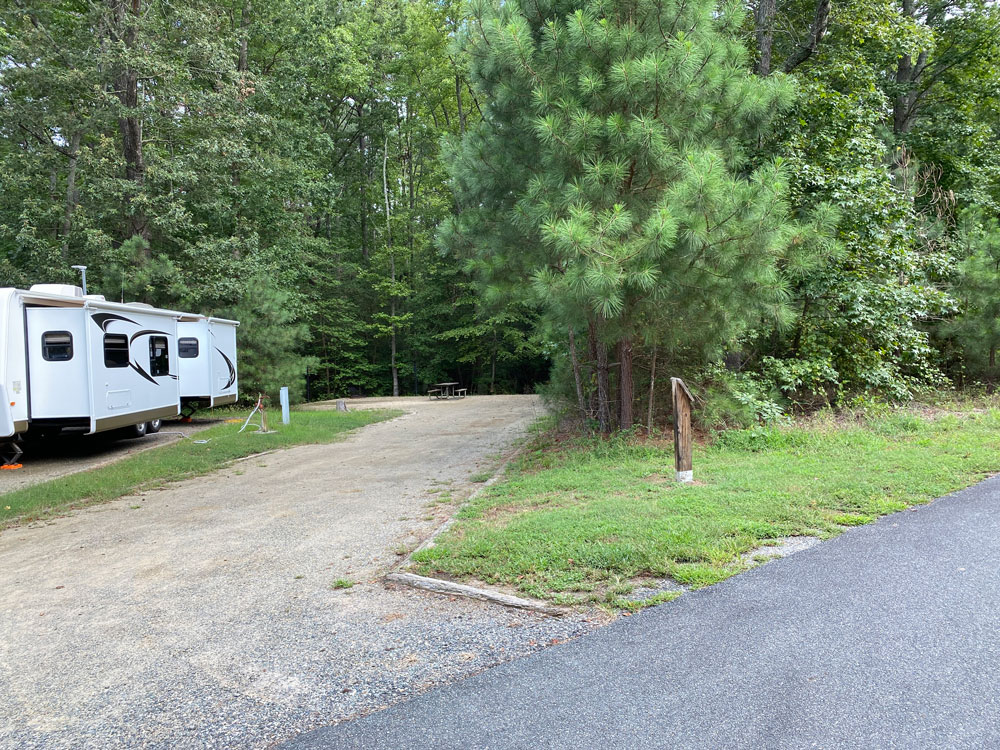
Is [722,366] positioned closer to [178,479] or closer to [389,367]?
[178,479]

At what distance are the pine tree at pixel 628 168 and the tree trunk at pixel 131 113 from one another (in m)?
11.5

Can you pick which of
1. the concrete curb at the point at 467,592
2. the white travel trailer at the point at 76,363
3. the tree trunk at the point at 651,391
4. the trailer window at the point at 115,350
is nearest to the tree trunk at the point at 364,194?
the white travel trailer at the point at 76,363

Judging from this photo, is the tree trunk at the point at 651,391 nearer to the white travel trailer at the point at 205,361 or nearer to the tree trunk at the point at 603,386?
the tree trunk at the point at 603,386

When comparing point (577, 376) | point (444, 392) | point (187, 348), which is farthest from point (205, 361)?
point (444, 392)

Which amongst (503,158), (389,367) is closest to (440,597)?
(503,158)

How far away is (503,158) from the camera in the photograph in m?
8.29

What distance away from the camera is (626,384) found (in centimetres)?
869

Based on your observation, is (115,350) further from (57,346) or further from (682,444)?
(682,444)

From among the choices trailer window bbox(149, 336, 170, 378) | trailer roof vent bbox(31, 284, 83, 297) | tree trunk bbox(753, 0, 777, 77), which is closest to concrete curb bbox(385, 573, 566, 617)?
trailer roof vent bbox(31, 284, 83, 297)

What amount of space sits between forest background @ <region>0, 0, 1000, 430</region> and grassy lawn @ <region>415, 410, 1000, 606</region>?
52.2 inches

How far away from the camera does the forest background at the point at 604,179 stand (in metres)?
7.14

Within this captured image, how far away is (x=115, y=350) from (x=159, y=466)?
2.81 meters

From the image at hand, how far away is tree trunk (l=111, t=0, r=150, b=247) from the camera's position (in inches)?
600

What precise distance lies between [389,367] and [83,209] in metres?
15.1
